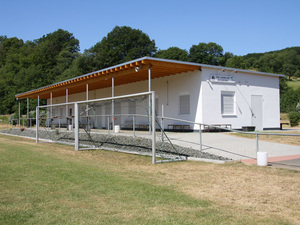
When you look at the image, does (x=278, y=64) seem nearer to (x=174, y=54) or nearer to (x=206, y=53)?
(x=206, y=53)

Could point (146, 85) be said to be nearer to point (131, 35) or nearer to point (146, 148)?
point (146, 148)

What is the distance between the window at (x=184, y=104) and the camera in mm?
18797

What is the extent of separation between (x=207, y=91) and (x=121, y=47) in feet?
147

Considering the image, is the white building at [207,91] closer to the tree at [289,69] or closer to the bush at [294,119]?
the bush at [294,119]

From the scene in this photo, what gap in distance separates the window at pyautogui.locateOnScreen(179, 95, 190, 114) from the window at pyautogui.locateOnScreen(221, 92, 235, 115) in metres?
2.14

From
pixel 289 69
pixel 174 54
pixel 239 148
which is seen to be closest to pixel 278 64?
pixel 289 69

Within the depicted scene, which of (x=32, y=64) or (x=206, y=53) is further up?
(x=206, y=53)

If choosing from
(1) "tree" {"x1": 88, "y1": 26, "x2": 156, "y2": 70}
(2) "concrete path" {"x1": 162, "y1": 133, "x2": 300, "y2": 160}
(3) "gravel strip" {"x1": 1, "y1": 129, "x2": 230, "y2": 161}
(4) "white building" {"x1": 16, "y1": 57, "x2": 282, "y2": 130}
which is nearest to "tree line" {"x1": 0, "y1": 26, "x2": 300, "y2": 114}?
(1) "tree" {"x1": 88, "y1": 26, "x2": 156, "y2": 70}

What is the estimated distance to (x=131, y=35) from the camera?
61.8 metres

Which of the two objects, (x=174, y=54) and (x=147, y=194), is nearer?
(x=147, y=194)

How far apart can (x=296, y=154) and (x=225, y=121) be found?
24.8 feet

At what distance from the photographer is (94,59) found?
184ft

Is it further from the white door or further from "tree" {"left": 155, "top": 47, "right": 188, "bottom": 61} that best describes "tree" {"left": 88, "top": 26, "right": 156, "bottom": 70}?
the white door

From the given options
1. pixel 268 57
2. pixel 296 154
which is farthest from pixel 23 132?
pixel 268 57
